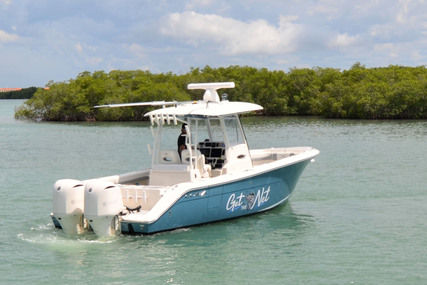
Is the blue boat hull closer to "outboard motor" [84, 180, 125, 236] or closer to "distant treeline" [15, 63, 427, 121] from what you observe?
"outboard motor" [84, 180, 125, 236]

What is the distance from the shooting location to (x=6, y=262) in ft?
37.6

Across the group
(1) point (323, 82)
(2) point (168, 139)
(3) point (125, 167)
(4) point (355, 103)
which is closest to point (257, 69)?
(1) point (323, 82)

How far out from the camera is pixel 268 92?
81812 millimetres

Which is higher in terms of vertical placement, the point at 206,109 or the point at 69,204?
the point at 206,109

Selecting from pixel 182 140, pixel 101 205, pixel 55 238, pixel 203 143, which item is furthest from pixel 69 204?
pixel 203 143

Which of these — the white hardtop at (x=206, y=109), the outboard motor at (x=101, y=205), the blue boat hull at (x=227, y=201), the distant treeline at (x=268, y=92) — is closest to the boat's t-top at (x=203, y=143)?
the white hardtop at (x=206, y=109)

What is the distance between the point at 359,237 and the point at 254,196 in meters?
2.53

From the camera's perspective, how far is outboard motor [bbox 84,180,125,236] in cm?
1176

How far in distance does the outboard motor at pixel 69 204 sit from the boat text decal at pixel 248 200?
3.17m

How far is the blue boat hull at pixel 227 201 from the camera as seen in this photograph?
12.5m

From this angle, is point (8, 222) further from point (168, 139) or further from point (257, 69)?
point (257, 69)

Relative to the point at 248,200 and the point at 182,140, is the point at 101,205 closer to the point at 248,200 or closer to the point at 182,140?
the point at 182,140

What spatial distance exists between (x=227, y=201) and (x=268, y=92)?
68.8 meters

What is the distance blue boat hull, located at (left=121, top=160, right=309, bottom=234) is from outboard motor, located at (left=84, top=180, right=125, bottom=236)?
0.40m
